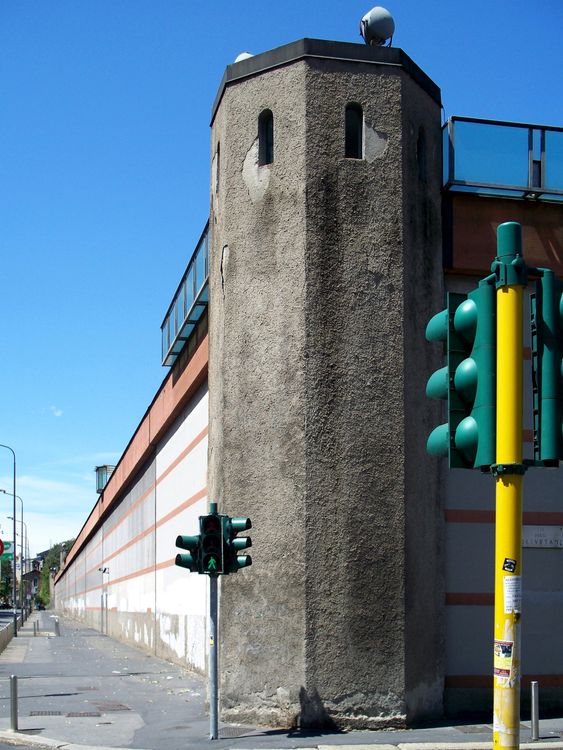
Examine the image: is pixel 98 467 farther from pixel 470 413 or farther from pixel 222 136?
pixel 470 413

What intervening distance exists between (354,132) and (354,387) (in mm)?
3894

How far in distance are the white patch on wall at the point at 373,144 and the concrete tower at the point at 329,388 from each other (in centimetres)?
3

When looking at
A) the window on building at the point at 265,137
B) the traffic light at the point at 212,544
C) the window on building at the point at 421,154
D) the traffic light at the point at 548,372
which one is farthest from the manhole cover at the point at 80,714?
the traffic light at the point at 548,372

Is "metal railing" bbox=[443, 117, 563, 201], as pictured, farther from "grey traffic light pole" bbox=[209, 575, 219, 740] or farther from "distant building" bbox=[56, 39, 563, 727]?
"grey traffic light pole" bbox=[209, 575, 219, 740]

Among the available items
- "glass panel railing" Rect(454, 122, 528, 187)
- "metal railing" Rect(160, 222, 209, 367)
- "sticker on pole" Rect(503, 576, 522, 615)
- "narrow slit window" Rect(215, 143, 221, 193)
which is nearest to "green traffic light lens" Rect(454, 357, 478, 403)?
"sticker on pole" Rect(503, 576, 522, 615)

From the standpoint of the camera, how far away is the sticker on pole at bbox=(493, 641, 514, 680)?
21.9ft

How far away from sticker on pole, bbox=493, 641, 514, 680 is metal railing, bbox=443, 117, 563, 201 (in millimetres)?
10896

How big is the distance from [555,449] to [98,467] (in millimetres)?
68138

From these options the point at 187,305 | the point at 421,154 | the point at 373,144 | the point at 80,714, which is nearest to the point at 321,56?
the point at 373,144

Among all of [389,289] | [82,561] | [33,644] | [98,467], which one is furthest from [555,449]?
[82,561]

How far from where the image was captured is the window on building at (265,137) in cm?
1589

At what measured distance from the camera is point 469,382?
6.59 m

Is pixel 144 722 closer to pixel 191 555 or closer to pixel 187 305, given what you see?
pixel 191 555

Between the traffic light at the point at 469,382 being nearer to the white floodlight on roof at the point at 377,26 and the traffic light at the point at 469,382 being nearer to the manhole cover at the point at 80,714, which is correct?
the white floodlight on roof at the point at 377,26
